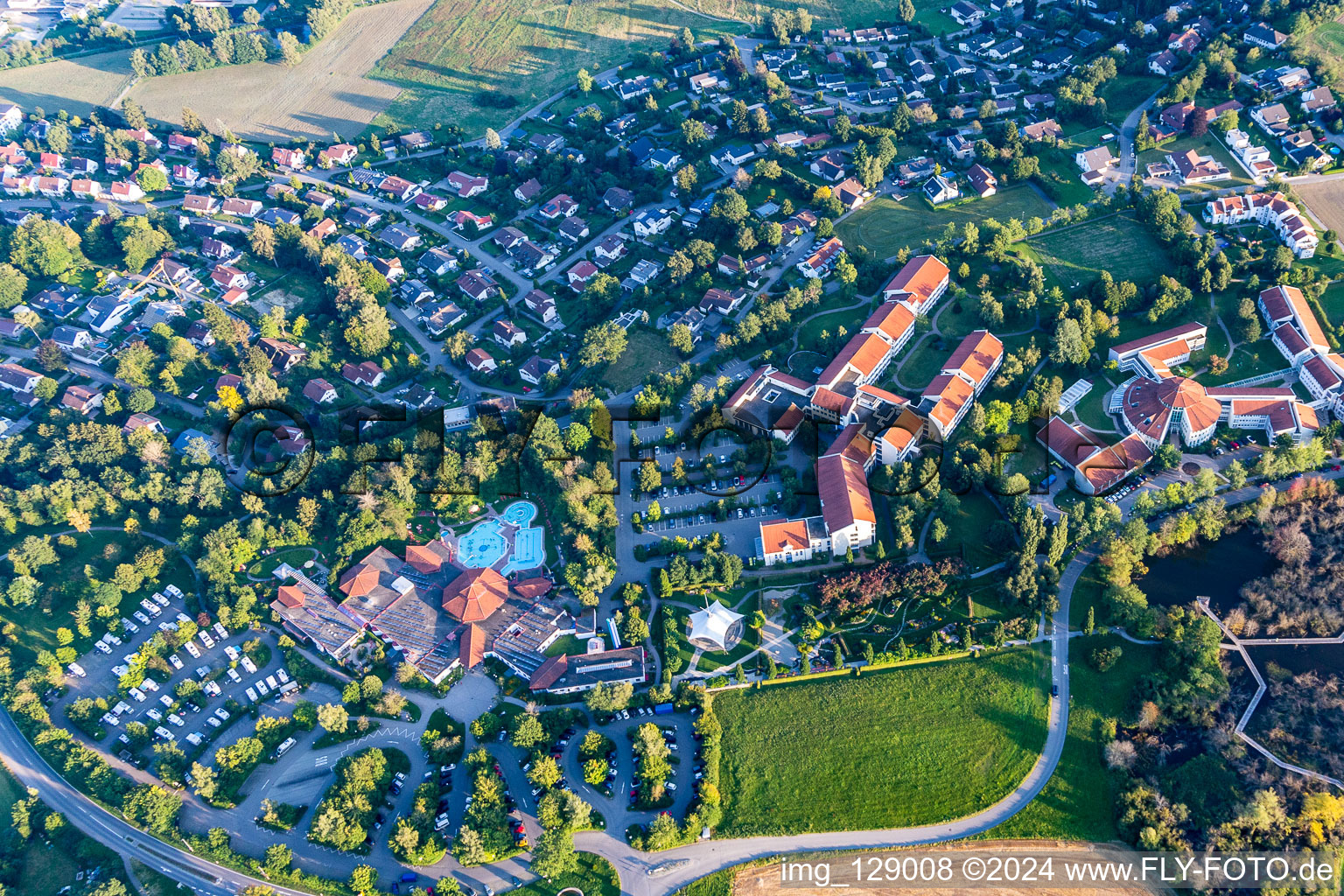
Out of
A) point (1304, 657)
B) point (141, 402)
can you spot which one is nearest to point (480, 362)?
point (141, 402)

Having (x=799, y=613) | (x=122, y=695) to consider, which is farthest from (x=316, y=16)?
(x=799, y=613)

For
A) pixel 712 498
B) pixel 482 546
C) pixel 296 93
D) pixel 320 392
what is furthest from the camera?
pixel 296 93

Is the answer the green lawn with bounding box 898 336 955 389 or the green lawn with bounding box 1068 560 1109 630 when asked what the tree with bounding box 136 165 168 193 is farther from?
the green lawn with bounding box 1068 560 1109 630

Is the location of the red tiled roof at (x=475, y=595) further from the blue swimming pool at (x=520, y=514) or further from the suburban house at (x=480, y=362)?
the suburban house at (x=480, y=362)

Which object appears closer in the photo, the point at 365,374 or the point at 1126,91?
the point at 365,374

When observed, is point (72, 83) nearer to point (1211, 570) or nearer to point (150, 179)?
point (150, 179)

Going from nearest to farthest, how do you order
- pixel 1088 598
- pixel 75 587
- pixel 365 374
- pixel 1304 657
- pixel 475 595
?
1. pixel 1304 657
2. pixel 1088 598
3. pixel 475 595
4. pixel 75 587
5. pixel 365 374

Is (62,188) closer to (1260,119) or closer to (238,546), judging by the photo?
(238,546)
